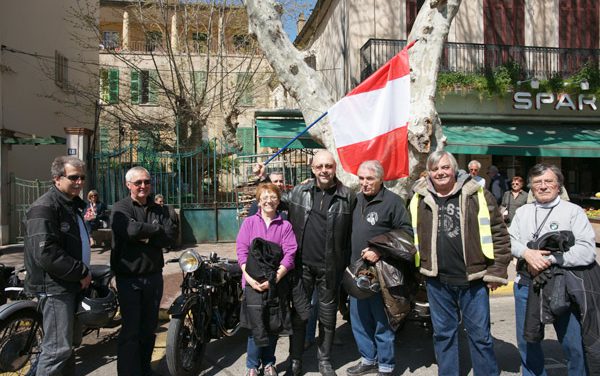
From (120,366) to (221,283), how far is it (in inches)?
45.0

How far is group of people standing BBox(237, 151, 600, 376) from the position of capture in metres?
3.19

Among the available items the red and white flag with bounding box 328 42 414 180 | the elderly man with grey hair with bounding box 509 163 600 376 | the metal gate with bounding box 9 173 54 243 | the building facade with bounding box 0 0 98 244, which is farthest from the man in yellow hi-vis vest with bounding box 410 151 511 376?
the metal gate with bounding box 9 173 54 243

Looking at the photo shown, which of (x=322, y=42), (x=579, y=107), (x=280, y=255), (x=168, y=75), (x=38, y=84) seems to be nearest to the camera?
(x=280, y=255)

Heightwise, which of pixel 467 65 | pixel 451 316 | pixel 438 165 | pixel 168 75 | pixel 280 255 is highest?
pixel 168 75

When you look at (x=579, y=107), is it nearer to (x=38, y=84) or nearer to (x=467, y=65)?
(x=467, y=65)

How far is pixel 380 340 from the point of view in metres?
3.87

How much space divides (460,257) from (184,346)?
A: 7.91 feet

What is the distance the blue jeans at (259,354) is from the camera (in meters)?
3.79

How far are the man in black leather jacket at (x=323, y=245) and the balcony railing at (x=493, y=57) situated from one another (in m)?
8.73

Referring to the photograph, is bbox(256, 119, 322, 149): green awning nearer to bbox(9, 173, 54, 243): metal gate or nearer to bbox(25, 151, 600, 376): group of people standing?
bbox(9, 173, 54, 243): metal gate

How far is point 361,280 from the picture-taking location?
12.3 feet

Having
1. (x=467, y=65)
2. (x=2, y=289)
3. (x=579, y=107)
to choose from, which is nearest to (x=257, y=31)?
(x=2, y=289)

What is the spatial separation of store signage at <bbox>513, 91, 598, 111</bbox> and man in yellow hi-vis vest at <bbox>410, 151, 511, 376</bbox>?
10145 millimetres

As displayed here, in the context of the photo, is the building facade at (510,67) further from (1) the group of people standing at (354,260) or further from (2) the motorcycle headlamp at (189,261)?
(2) the motorcycle headlamp at (189,261)
